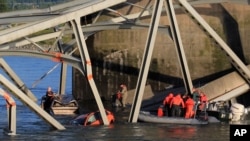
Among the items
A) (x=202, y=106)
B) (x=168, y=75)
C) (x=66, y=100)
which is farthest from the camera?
(x=168, y=75)

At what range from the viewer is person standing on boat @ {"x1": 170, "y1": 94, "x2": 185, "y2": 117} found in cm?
5703

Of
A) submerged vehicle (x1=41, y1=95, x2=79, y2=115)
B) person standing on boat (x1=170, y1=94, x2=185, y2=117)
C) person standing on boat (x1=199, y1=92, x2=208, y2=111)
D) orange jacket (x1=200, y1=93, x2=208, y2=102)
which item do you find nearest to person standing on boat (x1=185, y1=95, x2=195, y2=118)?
person standing on boat (x1=170, y1=94, x2=185, y2=117)

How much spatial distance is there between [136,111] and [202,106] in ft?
16.0

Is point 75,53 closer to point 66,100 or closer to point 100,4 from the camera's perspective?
point 66,100

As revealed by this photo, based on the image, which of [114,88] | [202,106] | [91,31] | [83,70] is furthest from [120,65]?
[83,70]

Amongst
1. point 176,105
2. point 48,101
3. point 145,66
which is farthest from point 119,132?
point 48,101

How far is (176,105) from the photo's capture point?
57062 millimetres

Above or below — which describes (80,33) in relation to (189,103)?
above

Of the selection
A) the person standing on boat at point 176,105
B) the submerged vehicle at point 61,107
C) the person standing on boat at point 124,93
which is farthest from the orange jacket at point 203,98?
the person standing on boat at point 124,93

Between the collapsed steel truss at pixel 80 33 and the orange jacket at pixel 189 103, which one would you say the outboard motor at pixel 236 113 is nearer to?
the orange jacket at pixel 189 103

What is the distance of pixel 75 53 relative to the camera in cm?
7588

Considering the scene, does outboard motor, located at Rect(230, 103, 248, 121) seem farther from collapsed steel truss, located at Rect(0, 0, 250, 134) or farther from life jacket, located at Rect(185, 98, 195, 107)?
collapsed steel truss, located at Rect(0, 0, 250, 134)

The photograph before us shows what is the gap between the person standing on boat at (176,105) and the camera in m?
57.0

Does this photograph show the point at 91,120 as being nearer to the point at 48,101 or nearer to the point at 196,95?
the point at 196,95
